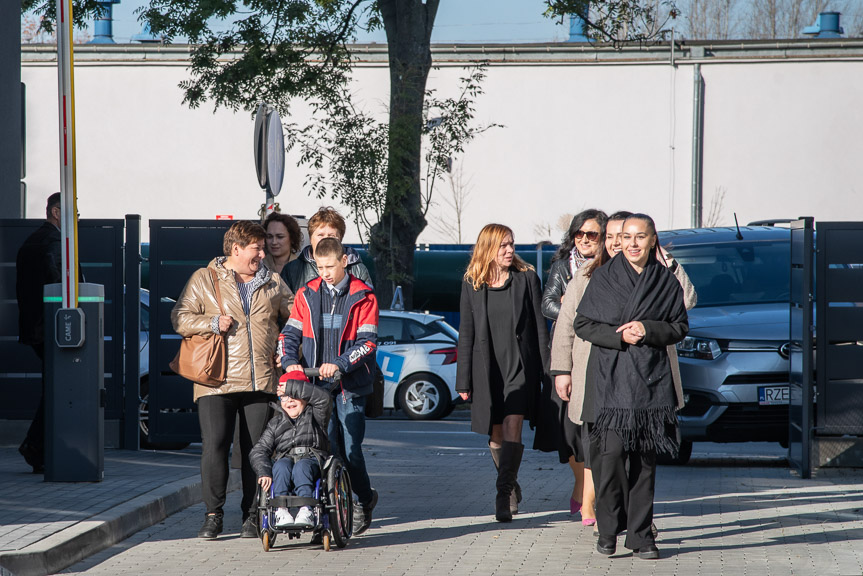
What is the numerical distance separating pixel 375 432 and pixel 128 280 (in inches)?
187

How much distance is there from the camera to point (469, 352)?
792cm

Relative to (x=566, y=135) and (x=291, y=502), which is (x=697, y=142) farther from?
(x=291, y=502)

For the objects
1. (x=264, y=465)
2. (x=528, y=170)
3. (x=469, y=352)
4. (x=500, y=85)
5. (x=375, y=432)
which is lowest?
(x=375, y=432)

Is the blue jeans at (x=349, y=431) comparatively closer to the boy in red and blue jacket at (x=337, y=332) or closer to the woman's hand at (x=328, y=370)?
the boy in red and blue jacket at (x=337, y=332)

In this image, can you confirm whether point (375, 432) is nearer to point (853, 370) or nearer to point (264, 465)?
point (853, 370)

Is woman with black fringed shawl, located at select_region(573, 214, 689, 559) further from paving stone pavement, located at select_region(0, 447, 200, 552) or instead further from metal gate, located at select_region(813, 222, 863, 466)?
metal gate, located at select_region(813, 222, 863, 466)

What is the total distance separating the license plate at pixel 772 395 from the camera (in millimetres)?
10203

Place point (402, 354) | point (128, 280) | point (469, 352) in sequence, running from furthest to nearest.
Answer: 1. point (402, 354)
2. point (128, 280)
3. point (469, 352)

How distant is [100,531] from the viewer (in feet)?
22.5

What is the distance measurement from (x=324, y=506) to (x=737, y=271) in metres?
5.85

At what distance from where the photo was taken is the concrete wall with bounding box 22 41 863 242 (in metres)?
35.0

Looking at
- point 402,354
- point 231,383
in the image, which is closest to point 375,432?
point 402,354

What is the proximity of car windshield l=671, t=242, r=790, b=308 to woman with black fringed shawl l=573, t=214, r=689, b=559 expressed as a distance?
4.58 metres

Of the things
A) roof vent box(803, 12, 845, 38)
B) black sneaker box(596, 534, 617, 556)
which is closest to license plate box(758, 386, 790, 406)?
black sneaker box(596, 534, 617, 556)
